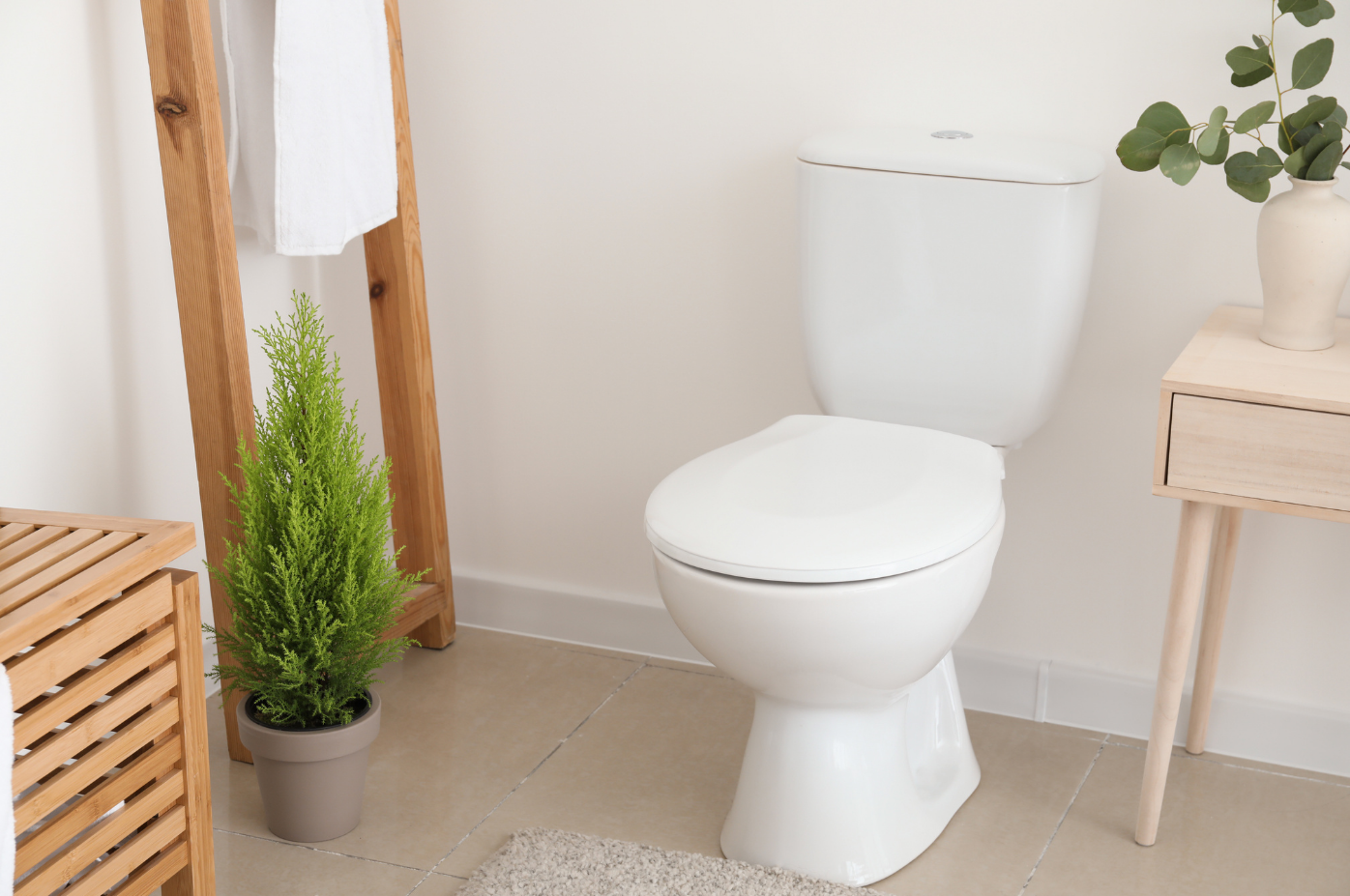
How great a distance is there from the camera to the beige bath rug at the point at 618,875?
1.42 m

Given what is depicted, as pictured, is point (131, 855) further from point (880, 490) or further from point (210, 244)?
point (880, 490)

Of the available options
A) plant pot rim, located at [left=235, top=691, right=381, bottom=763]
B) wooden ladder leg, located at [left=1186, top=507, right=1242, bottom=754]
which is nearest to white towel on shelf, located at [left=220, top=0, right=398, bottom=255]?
plant pot rim, located at [left=235, top=691, right=381, bottom=763]

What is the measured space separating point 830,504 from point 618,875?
0.48 meters

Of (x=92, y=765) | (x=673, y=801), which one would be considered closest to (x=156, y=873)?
(x=92, y=765)

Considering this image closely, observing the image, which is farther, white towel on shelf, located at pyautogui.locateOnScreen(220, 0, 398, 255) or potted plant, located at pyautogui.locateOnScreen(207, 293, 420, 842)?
white towel on shelf, located at pyautogui.locateOnScreen(220, 0, 398, 255)

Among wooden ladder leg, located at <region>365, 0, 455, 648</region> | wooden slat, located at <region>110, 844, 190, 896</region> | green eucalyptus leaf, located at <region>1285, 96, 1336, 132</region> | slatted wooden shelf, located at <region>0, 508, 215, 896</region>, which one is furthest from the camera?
wooden ladder leg, located at <region>365, 0, 455, 648</region>

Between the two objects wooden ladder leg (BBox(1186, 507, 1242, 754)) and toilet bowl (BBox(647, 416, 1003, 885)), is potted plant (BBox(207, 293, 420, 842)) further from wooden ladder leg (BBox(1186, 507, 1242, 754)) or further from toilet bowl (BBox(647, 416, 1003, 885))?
wooden ladder leg (BBox(1186, 507, 1242, 754))

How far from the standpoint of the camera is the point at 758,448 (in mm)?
1486

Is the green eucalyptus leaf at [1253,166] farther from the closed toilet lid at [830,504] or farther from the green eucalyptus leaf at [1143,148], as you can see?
the closed toilet lid at [830,504]

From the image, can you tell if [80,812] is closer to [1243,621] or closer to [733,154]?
[733,154]

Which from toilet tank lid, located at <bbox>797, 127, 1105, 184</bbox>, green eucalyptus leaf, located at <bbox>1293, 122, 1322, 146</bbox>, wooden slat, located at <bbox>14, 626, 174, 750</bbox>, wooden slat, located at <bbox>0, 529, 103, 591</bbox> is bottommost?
wooden slat, located at <bbox>14, 626, 174, 750</bbox>

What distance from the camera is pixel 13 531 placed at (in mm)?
1237

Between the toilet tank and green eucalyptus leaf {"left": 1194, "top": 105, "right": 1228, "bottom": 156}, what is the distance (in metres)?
0.15

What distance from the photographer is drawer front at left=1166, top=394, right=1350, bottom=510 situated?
49.6 inches
